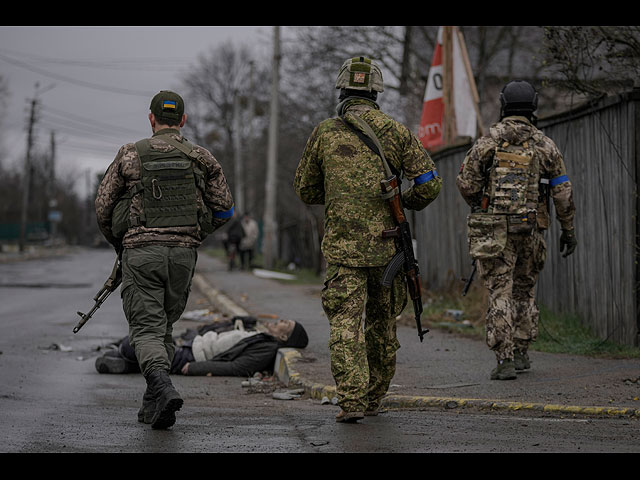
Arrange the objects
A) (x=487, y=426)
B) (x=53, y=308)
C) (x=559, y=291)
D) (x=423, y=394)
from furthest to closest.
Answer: (x=53, y=308)
(x=559, y=291)
(x=423, y=394)
(x=487, y=426)

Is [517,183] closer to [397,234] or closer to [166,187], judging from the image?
[397,234]

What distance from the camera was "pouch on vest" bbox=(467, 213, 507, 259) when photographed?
684 centimetres

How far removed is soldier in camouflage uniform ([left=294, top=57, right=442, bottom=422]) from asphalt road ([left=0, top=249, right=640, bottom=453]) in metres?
0.35

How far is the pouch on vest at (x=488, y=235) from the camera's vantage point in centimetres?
684

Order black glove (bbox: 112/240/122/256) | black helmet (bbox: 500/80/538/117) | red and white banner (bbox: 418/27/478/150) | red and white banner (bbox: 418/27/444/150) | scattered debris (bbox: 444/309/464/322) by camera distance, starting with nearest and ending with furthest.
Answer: black glove (bbox: 112/240/122/256)
black helmet (bbox: 500/80/538/117)
scattered debris (bbox: 444/309/464/322)
red and white banner (bbox: 418/27/478/150)
red and white banner (bbox: 418/27/444/150)

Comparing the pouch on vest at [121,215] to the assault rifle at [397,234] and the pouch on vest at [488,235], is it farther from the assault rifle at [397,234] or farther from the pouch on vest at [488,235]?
the pouch on vest at [488,235]

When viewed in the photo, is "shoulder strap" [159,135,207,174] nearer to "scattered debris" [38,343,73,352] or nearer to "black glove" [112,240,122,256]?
"black glove" [112,240,122,256]

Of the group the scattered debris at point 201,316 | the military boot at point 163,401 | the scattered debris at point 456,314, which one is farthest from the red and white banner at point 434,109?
the military boot at point 163,401

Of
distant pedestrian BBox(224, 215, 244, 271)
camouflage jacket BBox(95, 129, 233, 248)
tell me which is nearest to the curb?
camouflage jacket BBox(95, 129, 233, 248)

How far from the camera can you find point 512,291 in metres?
7.16

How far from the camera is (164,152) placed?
18.8ft

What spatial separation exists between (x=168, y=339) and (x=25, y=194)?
50.1 metres

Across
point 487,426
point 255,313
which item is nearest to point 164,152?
point 487,426
